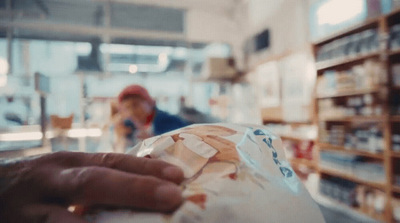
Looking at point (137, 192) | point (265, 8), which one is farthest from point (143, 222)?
point (265, 8)

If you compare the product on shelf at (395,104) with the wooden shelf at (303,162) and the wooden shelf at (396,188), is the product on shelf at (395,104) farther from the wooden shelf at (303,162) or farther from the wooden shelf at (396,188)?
the wooden shelf at (303,162)

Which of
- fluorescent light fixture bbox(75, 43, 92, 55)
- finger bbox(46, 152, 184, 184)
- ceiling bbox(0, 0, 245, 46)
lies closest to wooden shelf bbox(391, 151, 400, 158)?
finger bbox(46, 152, 184, 184)

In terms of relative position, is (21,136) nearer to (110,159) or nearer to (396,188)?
(110,159)

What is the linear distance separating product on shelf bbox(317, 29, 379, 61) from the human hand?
113 inches

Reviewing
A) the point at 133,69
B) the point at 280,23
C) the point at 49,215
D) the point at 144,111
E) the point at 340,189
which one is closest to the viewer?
the point at 49,215

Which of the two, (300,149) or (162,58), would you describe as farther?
(162,58)

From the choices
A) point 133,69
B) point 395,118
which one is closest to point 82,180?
point 395,118

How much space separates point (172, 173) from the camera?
1.32 ft

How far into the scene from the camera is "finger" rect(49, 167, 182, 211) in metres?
0.35

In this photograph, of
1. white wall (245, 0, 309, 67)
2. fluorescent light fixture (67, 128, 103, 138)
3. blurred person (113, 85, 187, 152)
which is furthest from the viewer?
white wall (245, 0, 309, 67)

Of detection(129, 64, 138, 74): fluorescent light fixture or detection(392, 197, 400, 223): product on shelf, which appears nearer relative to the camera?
detection(392, 197, 400, 223): product on shelf

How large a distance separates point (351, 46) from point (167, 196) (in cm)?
305

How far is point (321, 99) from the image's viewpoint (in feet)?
A: 10.5

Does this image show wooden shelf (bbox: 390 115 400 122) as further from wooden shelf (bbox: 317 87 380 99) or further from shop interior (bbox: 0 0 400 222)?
wooden shelf (bbox: 317 87 380 99)
